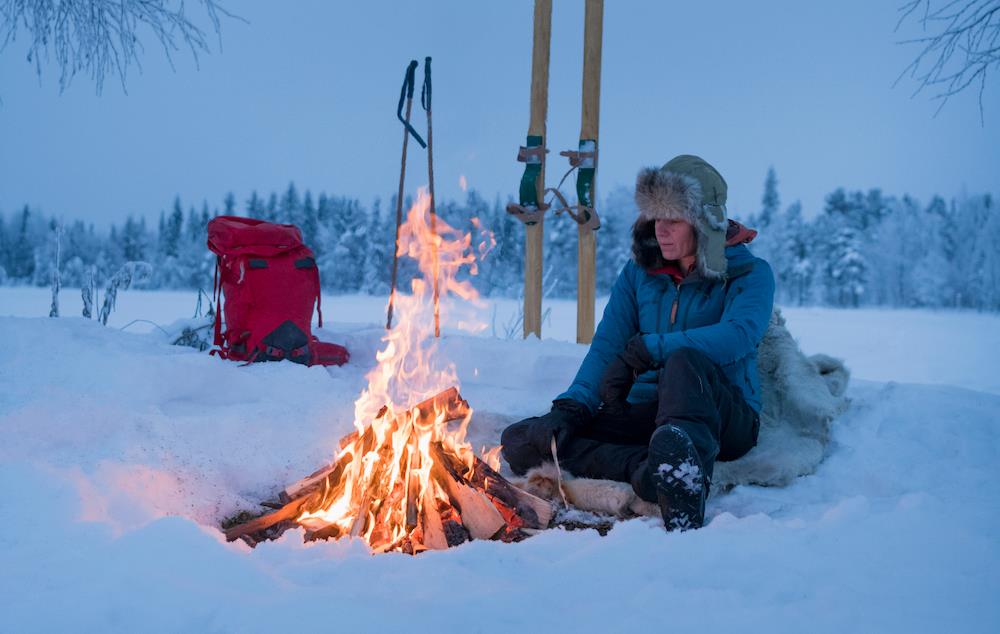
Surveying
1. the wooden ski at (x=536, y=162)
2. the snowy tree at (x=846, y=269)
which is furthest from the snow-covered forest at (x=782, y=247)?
the wooden ski at (x=536, y=162)

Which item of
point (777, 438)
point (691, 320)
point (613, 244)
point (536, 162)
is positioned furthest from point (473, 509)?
point (613, 244)

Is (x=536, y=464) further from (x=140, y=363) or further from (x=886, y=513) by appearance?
(x=140, y=363)

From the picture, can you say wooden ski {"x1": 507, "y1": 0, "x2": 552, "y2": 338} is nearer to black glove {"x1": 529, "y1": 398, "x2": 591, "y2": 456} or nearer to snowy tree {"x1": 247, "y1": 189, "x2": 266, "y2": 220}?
black glove {"x1": 529, "y1": 398, "x2": 591, "y2": 456}

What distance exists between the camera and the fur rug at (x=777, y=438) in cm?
283

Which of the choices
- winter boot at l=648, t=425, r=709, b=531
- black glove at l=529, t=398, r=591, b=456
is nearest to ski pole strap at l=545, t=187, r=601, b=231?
black glove at l=529, t=398, r=591, b=456

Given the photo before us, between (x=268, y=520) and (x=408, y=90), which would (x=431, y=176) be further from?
(x=268, y=520)

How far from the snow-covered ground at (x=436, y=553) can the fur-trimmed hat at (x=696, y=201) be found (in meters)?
0.99

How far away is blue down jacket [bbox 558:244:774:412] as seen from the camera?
9.33 ft

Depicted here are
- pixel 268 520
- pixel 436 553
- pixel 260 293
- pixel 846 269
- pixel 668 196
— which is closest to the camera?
pixel 436 553

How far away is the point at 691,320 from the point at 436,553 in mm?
1644

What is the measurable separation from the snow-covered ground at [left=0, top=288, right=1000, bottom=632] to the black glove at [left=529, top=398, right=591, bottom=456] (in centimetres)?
62

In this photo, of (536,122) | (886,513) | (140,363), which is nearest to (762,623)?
(886,513)

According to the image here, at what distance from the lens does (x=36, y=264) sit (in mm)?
20766

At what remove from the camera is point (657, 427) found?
2.52 m
